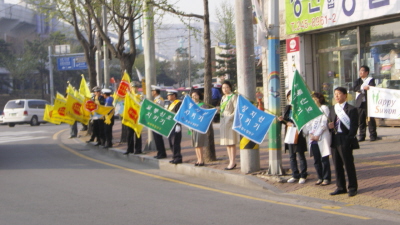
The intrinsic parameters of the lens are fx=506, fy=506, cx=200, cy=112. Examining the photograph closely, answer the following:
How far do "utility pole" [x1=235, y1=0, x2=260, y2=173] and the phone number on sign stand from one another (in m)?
6.03

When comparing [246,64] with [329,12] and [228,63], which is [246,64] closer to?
[329,12]

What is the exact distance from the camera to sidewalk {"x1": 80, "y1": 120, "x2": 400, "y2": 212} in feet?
24.6

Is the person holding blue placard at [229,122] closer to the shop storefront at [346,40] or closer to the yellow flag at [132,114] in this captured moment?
the yellow flag at [132,114]

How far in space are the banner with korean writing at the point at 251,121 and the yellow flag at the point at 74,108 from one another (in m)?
9.07

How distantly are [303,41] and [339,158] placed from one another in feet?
30.6

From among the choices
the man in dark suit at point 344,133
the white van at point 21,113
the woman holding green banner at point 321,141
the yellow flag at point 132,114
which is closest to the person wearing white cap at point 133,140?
the yellow flag at point 132,114

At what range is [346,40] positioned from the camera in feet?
50.7

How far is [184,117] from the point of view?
34.7 ft

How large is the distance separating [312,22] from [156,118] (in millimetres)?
6513

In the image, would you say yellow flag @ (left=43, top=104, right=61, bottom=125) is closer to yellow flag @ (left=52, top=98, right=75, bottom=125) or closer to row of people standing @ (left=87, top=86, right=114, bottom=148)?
yellow flag @ (left=52, top=98, right=75, bottom=125)

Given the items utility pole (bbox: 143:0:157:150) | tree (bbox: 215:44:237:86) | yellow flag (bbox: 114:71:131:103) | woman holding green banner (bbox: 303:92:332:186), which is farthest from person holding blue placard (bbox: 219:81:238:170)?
tree (bbox: 215:44:237:86)

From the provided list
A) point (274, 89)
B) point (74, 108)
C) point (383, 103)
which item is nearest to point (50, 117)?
point (74, 108)

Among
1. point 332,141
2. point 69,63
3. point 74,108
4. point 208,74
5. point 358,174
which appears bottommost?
point 358,174

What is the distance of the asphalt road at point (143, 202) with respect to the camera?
6582 mm
